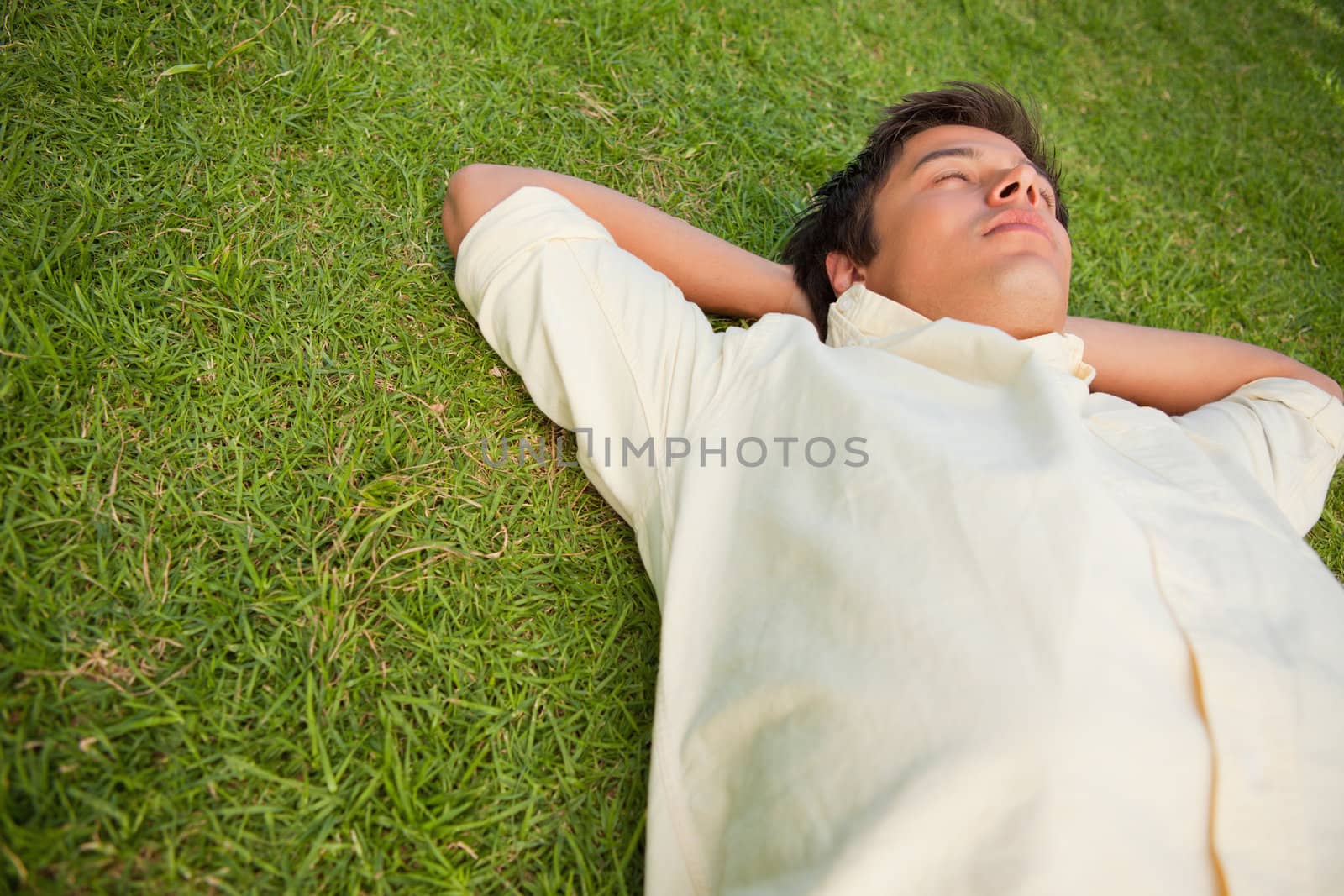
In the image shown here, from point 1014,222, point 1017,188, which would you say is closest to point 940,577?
point 1014,222

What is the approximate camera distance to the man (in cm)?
119

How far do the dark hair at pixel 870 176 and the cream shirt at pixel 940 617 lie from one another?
1.96ft

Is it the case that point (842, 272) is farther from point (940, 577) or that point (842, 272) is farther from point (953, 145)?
point (940, 577)

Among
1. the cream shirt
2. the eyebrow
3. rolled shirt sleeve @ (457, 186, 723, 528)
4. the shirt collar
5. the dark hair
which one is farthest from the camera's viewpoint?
the dark hair

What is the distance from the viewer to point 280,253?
80.5 inches

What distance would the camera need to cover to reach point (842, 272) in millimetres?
2230

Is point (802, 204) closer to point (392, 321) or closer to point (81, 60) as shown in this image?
point (392, 321)

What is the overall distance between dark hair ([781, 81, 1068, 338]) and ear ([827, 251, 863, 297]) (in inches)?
0.7

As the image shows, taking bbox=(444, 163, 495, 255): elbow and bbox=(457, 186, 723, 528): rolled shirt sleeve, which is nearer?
bbox=(457, 186, 723, 528): rolled shirt sleeve

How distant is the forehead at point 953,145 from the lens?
7.01 feet

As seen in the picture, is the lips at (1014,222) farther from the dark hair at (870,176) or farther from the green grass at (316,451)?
the green grass at (316,451)

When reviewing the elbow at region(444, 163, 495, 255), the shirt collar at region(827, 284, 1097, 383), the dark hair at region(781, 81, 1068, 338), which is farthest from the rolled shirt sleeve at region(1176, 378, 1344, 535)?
the elbow at region(444, 163, 495, 255)

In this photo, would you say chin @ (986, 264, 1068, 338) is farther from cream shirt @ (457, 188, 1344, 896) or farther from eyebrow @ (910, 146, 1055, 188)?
eyebrow @ (910, 146, 1055, 188)

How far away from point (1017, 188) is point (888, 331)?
0.47 metres
